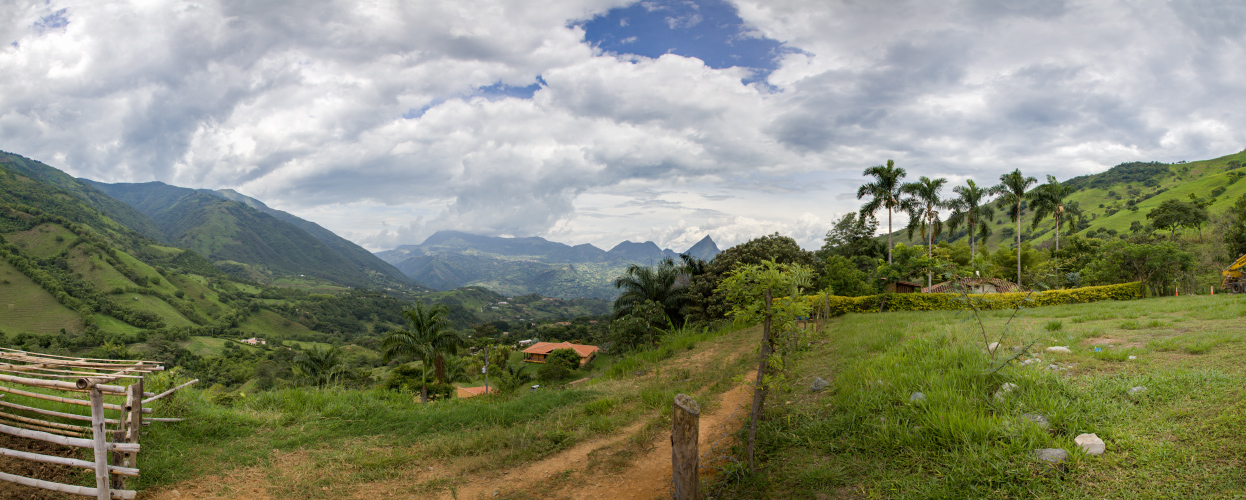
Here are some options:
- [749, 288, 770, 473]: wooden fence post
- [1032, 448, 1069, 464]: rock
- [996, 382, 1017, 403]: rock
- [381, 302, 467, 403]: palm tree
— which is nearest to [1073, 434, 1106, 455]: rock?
[1032, 448, 1069, 464]: rock

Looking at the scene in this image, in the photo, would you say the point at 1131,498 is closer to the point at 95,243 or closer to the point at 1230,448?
the point at 1230,448

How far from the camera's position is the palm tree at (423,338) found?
20953 mm

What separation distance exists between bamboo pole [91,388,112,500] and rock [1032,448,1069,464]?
26.1ft

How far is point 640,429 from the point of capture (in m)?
6.97

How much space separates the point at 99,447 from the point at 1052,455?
8170 mm

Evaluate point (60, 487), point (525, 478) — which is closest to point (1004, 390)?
point (525, 478)

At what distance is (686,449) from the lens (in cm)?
434

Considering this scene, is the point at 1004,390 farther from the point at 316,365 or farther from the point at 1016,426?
the point at 316,365

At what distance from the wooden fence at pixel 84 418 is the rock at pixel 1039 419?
26.3ft

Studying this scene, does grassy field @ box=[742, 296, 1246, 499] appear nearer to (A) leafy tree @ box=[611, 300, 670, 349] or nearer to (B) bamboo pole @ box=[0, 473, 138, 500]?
(B) bamboo pole @ box=[0, 473, 138, 500]

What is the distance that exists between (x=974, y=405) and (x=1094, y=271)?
104 ft

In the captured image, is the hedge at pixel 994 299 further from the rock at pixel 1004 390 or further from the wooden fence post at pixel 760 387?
the wooden fence post at pixel 760 387

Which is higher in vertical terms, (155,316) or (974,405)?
(974,405)

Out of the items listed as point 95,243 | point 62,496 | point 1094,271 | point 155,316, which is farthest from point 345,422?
point 95,243
